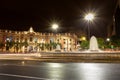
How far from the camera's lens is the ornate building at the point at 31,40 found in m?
99.1

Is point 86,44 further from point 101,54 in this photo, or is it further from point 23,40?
point 23,40

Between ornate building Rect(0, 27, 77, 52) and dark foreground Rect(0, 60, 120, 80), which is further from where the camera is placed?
ornate building Rect(0, 27, 77, 52)

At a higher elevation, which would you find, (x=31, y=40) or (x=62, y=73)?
(x=31, y=40)

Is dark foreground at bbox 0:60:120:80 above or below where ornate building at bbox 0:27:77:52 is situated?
below

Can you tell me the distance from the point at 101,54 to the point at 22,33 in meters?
87.5

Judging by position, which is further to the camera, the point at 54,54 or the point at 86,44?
the point at 86,44

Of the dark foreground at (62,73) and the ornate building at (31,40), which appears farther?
the ornate building at (31,40)

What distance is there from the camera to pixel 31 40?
11275cm

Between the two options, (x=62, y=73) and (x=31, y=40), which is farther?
(x=31, y=40)

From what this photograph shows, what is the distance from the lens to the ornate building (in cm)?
9906

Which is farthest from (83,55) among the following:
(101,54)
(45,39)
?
(45,39)

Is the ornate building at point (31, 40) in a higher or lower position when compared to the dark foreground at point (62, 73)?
higher

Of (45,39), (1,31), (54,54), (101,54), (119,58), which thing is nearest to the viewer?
(119,58)

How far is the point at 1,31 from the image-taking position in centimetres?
9806
